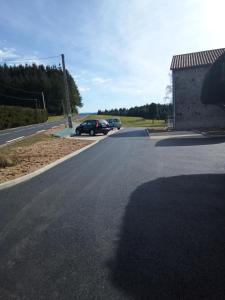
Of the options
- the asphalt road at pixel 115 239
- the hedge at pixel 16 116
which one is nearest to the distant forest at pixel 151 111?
the hedge at pixel 16 116

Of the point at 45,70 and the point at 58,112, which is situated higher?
the point at 45,70

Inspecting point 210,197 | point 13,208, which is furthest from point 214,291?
point 13,208

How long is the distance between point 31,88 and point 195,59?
7340 centimetres

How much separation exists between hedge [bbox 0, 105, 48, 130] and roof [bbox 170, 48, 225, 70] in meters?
25.5

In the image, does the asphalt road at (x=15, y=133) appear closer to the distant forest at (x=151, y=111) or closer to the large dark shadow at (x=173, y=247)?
the large dark shadow at (x=173, y=247)

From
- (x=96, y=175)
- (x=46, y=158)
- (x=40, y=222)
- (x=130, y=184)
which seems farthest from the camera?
(x=46, y=158)

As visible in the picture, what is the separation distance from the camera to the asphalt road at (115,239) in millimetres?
2797

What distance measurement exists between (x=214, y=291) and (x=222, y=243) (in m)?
1.08

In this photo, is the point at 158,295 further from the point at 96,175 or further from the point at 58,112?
the point at 58,112

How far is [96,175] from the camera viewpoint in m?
8.27

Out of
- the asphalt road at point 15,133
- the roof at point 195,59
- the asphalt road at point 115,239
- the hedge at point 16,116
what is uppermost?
the roof at point 195,59

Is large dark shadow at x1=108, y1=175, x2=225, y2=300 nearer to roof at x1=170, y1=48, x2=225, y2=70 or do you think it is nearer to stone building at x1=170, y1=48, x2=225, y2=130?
stone building at x1=170, y1=48, x2=225, y2=130

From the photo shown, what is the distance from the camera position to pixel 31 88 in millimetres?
90562

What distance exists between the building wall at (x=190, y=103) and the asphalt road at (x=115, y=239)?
2129 cm
